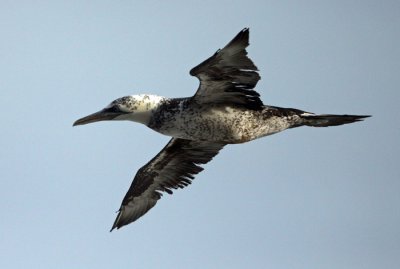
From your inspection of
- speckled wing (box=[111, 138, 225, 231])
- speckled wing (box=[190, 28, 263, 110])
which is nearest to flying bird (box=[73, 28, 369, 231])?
speckled wing (box=[190, 28, 263, 110])

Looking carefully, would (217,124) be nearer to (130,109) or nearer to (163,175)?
(130,109)

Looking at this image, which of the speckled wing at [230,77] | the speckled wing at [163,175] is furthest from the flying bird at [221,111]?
the speckled wing at [163,175]

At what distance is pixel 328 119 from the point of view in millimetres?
17719

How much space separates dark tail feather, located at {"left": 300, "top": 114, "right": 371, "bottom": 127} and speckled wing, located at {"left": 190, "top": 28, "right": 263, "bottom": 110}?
3.65 feet

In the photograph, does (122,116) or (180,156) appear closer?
(122,116)

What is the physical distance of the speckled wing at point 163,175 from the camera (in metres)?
19.0

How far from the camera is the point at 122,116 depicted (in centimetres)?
1755

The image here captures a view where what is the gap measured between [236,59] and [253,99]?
1.16 metres

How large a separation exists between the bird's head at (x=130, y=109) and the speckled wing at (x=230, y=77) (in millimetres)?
939

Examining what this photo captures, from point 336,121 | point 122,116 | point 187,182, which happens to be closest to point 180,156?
point 187,182

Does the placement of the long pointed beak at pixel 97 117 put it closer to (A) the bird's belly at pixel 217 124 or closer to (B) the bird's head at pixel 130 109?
(B) the bird's head at pixel 130 109

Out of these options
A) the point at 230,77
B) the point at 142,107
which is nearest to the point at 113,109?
the point at 142,107

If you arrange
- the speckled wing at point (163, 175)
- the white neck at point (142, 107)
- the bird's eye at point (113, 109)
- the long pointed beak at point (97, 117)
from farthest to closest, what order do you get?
1. the speckled wing at point (163, 175)
2. the long pointed beak at point (97, 117)
3. the bird's eye at point (113, 109)
4. the white neck at point (142, 107)

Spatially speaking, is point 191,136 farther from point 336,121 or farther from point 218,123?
point 336,121
